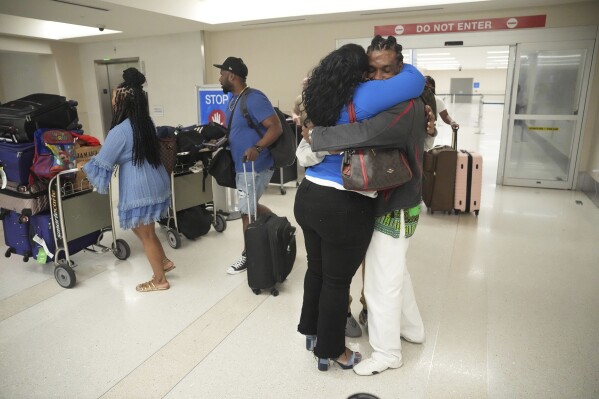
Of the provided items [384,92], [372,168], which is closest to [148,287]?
[372,168]

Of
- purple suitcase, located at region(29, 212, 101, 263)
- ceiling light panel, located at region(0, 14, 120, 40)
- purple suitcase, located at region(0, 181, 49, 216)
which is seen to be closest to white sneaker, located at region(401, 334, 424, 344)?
purple suitcase, located at region(29, 212, 101, 263)

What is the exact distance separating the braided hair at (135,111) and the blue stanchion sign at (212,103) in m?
2.30

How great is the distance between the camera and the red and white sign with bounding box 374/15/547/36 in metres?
5.54

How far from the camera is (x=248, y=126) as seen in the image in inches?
116

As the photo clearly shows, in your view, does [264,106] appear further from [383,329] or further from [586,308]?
[586,308]

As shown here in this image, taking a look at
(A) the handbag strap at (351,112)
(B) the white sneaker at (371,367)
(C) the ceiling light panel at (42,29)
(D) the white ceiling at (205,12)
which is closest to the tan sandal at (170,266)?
(B) the white sneaker at (371,367)

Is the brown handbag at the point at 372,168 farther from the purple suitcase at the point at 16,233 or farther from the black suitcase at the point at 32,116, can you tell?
the purple suitcase at the point at 16,233

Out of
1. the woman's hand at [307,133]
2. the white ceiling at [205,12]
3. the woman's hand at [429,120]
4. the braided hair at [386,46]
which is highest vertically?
the white ceiling at [205,12]

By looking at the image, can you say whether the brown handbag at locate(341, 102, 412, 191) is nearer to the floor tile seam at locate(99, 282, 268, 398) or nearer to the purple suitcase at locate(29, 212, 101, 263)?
the floor tile seam at locate(99, 282, 268, 398)

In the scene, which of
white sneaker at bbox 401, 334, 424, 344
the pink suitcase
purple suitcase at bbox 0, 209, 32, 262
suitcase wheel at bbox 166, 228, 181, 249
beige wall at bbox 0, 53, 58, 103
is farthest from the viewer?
beige wall at bbox 0, 53, 58, 103

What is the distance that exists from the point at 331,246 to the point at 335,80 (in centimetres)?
69

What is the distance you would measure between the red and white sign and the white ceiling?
0.53ft

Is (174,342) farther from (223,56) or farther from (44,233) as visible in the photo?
(223,56)

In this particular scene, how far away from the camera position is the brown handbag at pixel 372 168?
5.12 feet
